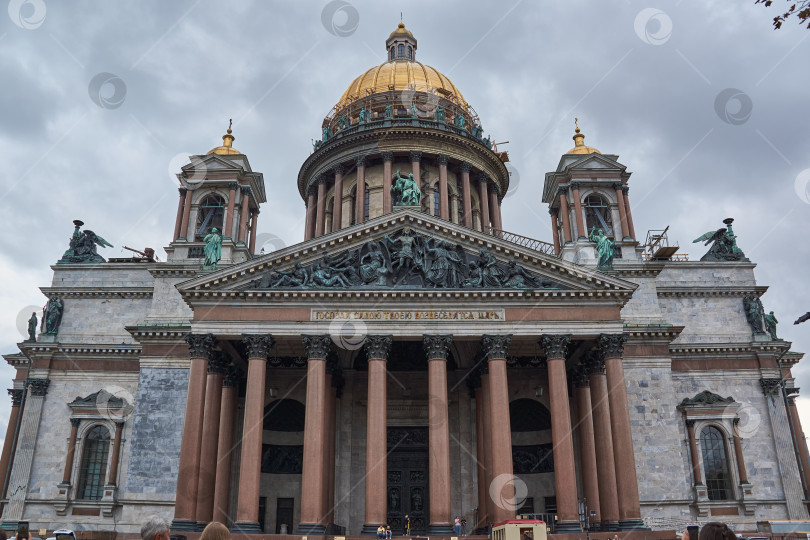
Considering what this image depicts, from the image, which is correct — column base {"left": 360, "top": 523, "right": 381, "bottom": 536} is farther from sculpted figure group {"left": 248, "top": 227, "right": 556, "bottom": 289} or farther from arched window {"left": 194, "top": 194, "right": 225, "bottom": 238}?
arched window {"left": 194, "top": 194, "right": 225, "bottom": 238}

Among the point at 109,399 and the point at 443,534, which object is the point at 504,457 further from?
the point at 109,399

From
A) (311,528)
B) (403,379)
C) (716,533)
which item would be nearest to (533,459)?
(403,379)

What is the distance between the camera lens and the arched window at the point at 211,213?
133 feet

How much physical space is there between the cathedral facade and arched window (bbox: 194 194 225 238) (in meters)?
0.17

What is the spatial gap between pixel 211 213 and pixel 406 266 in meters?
15.9

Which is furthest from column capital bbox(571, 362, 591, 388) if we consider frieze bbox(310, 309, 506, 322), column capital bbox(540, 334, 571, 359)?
frieze bbox(310, 309, 506, 322)

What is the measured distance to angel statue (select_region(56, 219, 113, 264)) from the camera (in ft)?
135

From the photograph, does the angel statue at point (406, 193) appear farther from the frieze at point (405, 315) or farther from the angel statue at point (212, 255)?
the angel statue at point (212, 255)

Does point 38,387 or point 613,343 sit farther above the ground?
point 613,343

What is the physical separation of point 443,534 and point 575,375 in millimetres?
11514

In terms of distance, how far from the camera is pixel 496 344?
2966 centimetres

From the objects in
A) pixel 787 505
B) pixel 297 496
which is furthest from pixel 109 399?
pixel 787 505

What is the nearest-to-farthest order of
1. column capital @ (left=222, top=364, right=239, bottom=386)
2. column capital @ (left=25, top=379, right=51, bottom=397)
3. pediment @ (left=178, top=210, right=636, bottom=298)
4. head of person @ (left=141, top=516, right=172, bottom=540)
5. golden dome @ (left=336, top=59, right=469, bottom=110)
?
head of person @ (left=141, top=516, right=172, bottom=540) < pediment @ (left=178, top=210, right=636, bottom=298) < column capital @ (left=222, top=364, right=239, bottom=386) < column capital @ (left=25, top=379, right=51, bottom=397) < golden dome @ (left=336, top=59, right=469, bottom=110)

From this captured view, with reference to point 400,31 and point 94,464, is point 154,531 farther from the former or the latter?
point 400,31
